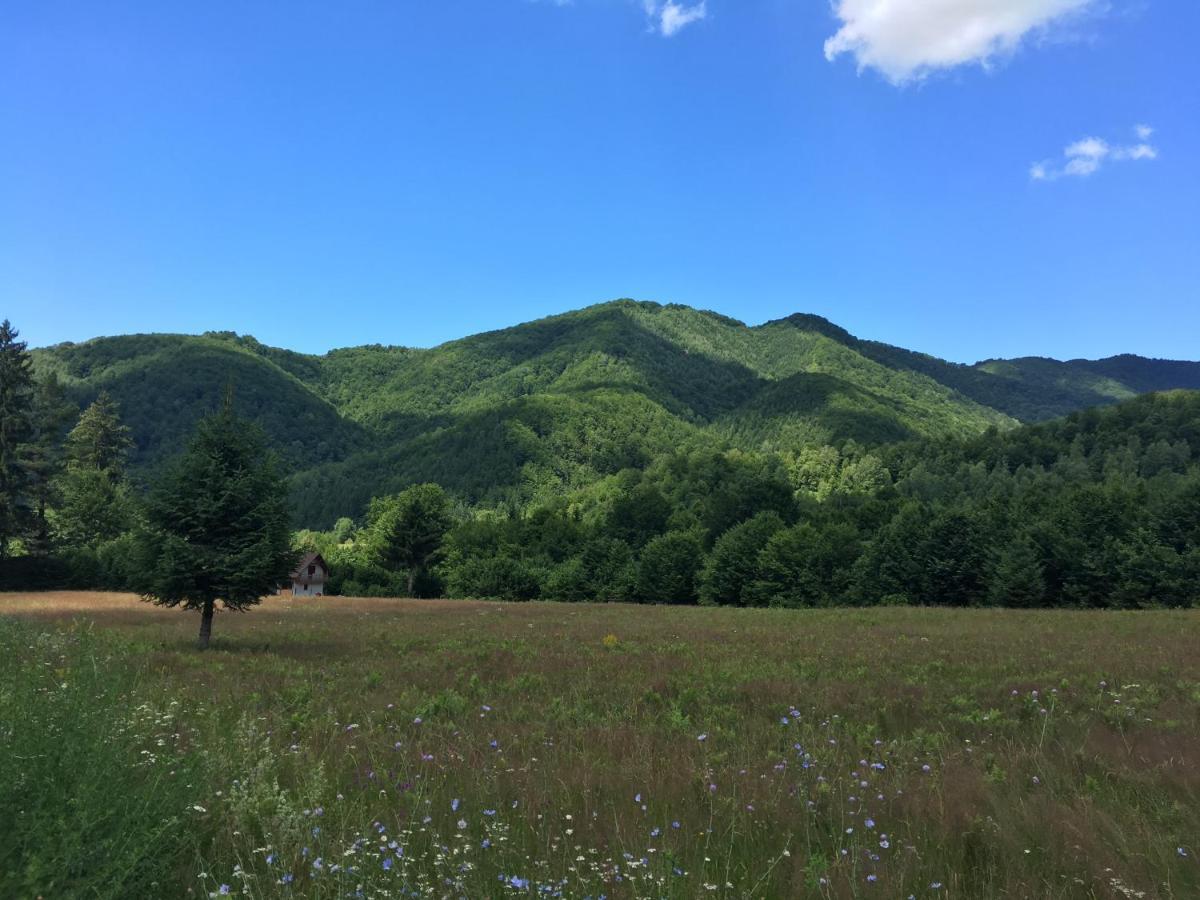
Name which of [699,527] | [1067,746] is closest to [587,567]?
[699,527]

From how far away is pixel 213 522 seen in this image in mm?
18016

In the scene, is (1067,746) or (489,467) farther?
(489,467)

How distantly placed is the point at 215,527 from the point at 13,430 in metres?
56.1

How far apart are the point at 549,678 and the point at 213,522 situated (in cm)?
1045

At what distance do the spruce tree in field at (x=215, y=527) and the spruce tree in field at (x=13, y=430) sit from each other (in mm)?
51530

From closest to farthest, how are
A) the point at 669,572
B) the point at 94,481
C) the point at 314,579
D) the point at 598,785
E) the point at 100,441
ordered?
the point at 598,785, the point at 94,481, the point at 669,572, the point at 314,579, the point at 100,441

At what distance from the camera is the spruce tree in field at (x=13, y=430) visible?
2221 inches

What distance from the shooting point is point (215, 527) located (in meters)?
18.1

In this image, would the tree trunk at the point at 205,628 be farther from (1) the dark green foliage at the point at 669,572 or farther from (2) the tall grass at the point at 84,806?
(1) the dark green foliage at the point at 669,572

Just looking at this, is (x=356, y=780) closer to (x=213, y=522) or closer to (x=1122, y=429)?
(x=213, y=522)

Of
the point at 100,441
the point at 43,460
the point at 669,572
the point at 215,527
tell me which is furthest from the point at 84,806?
the point at 100,441

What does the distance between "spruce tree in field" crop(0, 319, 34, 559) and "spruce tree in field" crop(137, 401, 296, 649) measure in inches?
2029

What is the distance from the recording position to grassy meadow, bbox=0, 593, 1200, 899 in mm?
3738

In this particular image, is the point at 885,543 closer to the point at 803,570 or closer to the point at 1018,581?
the point at 803,570
